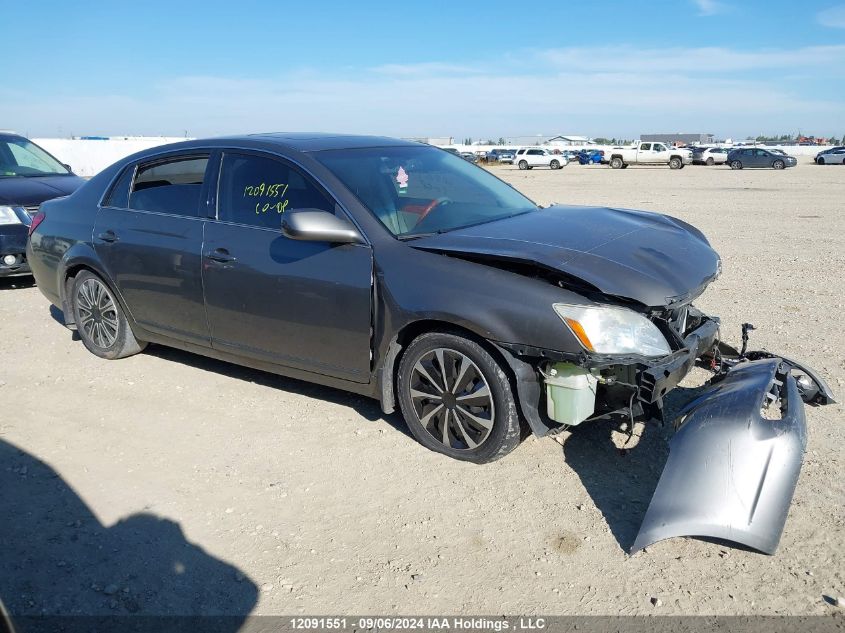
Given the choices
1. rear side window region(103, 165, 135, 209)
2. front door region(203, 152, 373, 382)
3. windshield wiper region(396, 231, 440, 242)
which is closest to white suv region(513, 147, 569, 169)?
rear side window region(103, 165, 135, 209)

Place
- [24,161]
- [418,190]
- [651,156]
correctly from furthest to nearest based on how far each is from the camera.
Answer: [651,156] < [24,161] < [418,190]

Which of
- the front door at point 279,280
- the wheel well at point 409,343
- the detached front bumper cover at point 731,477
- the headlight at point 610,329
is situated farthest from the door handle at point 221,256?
the detached front bumper cover at point 731,477

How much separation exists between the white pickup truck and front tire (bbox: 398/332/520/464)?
153ft

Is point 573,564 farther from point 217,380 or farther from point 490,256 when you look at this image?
point 217,380

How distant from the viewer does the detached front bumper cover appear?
2928 mm

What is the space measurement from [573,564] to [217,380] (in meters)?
3.27

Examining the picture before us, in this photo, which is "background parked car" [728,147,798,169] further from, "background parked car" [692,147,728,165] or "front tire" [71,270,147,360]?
"front tire" [71,270,147,360]

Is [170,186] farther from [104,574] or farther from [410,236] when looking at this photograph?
[104,574]

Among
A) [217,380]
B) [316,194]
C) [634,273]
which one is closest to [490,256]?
[634,273]

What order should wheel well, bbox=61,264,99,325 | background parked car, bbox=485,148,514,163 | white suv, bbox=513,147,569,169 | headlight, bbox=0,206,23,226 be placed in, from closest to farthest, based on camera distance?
wheel well, bbox=61,264,99,325 < headlight, bbox=0,206,23,226 < white suv, bbox=513,147,569,169 < background parked car, bbox=485,148,514,163

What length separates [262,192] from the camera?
4570 mm

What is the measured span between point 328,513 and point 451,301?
1.24m

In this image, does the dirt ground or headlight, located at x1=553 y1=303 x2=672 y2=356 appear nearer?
the dirt ground

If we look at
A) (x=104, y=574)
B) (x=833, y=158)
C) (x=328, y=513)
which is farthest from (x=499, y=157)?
(x=104, y=574)
